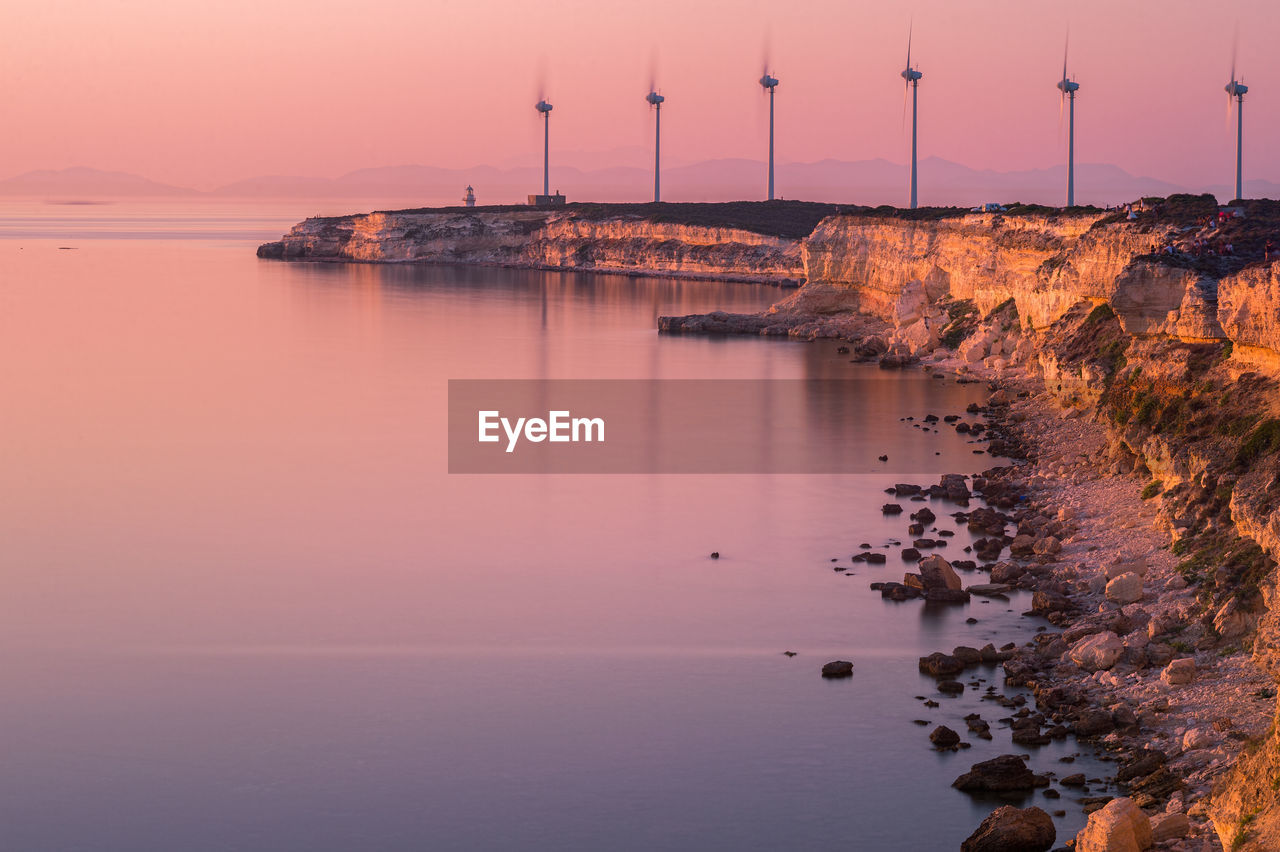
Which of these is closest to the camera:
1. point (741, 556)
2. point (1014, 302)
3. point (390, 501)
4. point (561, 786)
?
point (561, 786)

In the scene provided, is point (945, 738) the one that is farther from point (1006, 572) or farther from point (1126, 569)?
point (1006, 572)

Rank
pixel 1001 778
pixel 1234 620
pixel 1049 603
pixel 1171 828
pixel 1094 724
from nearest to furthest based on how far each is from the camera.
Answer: pixel 1171 828, pixel 1001 778, pixel 1094 724, pixel 1234 620, pixel 1049 603

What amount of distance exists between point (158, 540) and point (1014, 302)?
50667 millimetres

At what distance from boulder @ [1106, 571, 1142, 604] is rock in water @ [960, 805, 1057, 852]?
1138cm

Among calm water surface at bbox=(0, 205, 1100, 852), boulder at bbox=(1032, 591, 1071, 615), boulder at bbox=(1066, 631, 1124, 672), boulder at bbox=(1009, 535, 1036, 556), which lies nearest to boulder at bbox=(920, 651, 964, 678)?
calm water surface at bbox=(0, 205, 1100, 852)

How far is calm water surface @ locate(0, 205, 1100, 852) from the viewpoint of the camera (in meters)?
24.2

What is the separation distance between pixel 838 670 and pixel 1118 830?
10.6 m

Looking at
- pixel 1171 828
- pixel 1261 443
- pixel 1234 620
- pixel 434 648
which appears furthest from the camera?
pixel 1261 443

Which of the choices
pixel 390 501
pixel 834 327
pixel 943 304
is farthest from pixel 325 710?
pixel 834 327

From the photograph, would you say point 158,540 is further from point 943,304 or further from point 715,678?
point 943,304

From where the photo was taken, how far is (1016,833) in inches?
859

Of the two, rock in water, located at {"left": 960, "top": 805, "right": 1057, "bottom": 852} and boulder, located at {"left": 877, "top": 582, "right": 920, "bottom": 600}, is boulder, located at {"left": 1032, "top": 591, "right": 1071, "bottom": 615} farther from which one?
rock in water, located at {"left": 960, "top": 805, "right": 1057, "bottom": 852}

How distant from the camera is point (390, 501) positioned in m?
48.2

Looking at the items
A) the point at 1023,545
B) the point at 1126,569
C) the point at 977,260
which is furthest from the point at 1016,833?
the point at 977,260
